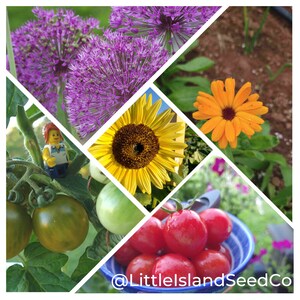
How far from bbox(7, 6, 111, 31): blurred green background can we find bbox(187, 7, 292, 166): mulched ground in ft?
1.19

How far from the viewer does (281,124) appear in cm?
139

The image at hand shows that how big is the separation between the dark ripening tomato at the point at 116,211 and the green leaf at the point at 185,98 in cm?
19

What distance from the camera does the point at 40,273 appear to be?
1021 mm

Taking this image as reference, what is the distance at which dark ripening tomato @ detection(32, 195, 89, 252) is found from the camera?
98 cm

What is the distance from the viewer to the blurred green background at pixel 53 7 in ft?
3.45

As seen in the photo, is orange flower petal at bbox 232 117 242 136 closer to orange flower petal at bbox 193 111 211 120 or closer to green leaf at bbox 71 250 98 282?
orange flower petal at bbox 193 111 211 120

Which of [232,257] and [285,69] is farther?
[285,69]

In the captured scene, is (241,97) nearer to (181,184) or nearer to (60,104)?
(181,184)

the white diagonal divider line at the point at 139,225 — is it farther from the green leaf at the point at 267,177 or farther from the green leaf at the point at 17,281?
the green leaf at the point at 267,177

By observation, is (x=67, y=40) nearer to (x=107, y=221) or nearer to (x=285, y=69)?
(x=107, y=221)

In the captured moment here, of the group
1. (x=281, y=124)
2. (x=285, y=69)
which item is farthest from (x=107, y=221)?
(x=285, y=69)

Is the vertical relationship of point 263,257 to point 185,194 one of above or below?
below

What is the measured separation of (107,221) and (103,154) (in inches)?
4.1

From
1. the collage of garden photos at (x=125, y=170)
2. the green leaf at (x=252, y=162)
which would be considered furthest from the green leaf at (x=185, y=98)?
the green leaf at (x=252, y=162)
